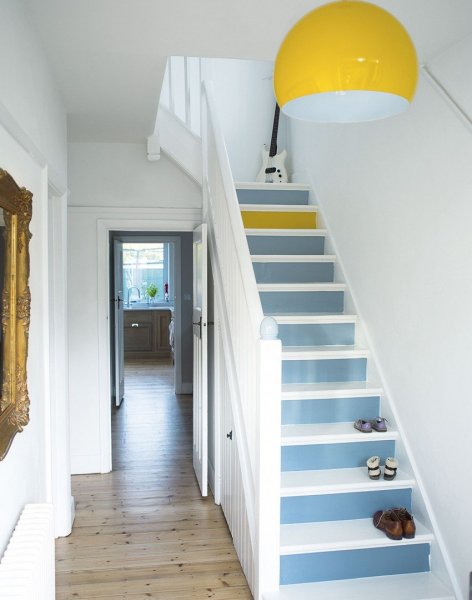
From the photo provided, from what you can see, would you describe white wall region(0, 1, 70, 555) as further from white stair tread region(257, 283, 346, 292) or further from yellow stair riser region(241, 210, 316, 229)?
yellow stair riser region(241, 210, 316, 229)

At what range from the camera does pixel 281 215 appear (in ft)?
14.7

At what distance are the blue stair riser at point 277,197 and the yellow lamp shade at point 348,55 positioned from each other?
3284mm

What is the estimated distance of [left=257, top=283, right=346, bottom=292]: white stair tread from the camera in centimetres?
390

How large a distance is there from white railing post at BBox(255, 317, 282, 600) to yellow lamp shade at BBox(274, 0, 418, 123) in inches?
52.8

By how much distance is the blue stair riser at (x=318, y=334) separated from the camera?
3.69 meters

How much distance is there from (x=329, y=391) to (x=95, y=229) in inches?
90.6

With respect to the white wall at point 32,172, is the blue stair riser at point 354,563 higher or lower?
lower

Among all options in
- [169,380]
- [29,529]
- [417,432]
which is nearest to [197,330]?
[417,432]

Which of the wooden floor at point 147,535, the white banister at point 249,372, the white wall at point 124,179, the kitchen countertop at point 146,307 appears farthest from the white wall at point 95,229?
the kitchen countertop at point 146,307

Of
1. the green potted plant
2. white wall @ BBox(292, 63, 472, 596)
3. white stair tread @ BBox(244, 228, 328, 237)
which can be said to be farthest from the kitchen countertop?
white wall @ BBox(292, 63, 472, 596)

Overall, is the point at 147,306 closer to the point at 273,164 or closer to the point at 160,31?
the point at 273,164

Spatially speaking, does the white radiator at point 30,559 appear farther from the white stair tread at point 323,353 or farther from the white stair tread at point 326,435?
the white stair tread at point 323,353

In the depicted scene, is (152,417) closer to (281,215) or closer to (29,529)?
(281,215)

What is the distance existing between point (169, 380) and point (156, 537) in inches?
191
